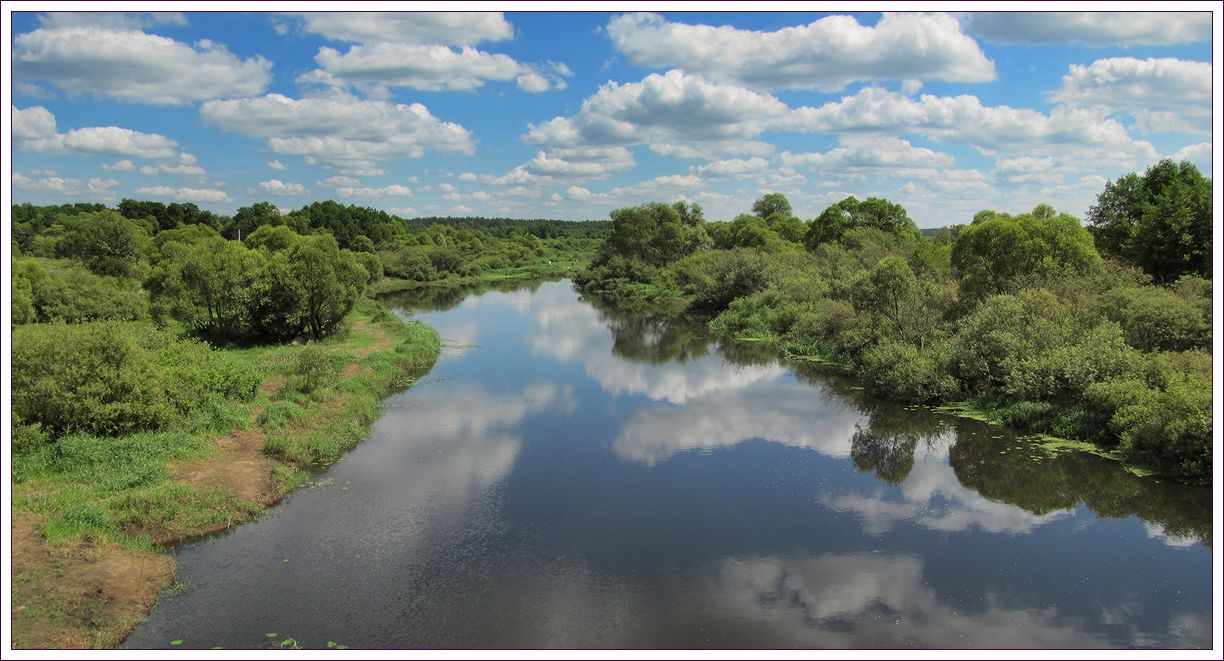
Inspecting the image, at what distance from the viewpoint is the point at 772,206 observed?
96.7 meters

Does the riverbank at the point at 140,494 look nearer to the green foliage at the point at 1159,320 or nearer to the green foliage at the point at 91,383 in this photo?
the green foliage at the point at 91,383

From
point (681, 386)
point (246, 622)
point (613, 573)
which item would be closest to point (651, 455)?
point (613, 573)

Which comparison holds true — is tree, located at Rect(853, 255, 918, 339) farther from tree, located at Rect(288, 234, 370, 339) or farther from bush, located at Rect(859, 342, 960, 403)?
tree, located at Rect(288, 234, 370, 339)

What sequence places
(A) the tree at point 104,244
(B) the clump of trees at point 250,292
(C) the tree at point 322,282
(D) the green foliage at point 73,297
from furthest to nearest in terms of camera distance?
(A) the tree at point 104,244 → (C) the tree at point 322,282 → (D) the green foliage at point 73,297 → (B) the clump of trees at point 250,292

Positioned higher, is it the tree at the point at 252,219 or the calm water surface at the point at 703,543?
the tree at the point at 252,219

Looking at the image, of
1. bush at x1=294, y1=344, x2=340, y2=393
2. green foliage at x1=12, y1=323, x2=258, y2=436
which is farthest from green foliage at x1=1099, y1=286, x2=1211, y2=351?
green foliage at x1=12, y1=323, x2=258, y2=436

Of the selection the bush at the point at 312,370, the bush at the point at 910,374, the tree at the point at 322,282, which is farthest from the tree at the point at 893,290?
the tree at the point at 322,282

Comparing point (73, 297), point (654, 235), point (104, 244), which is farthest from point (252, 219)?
point (73, 297)

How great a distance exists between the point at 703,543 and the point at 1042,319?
1608 centimetres

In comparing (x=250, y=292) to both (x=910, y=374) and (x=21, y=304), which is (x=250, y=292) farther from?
(x=910, y=374)

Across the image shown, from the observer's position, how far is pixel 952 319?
31.8m

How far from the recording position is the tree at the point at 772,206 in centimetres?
9619

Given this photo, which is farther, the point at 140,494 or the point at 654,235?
the point at 654,235

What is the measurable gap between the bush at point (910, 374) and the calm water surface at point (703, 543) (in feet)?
3.79
